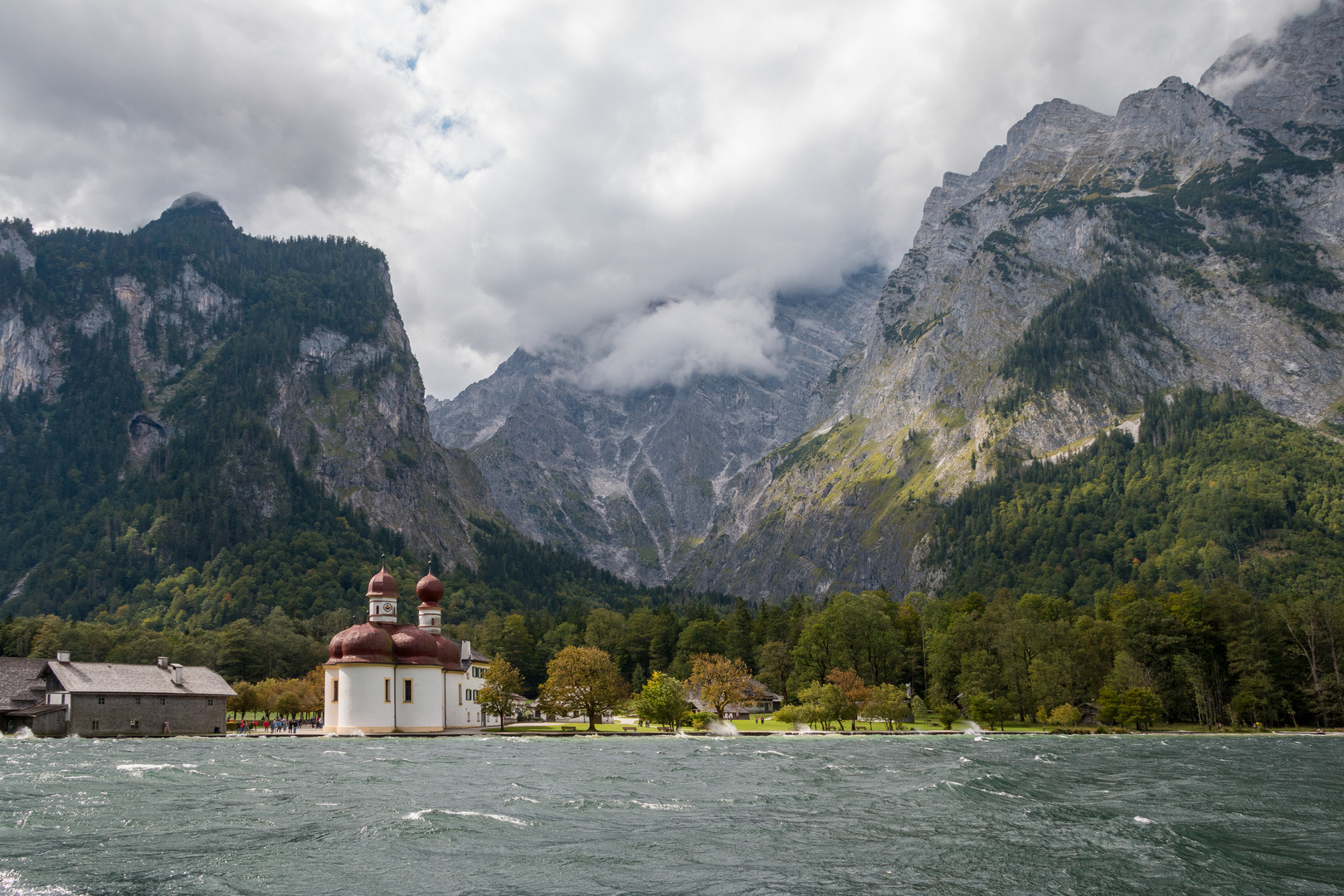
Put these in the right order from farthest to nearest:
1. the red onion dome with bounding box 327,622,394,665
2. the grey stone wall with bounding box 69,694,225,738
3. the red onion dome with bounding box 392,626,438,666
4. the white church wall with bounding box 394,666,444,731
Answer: the red onion dome with bounding box 392,626,438,666 → the white church wall with bounding box 394,666,444,731 → the red onion dome with bounding box 327,622,394,665 → the grey stone wall with bounding box 69,694,225,738

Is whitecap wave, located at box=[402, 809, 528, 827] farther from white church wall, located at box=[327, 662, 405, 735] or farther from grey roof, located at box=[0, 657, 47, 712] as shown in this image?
grey roof, located at box=[0, 657, 47, 712]

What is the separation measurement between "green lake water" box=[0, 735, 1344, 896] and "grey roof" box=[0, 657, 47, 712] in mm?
35263

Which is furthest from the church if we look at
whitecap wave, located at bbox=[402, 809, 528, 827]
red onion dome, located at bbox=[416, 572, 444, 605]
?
whitecap wave, located at bbox=[402, 809, 528, 827]

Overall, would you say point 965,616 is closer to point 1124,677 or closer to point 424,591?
point 1124,677

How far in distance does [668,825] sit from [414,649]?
7636cm

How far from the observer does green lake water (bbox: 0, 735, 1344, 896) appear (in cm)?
2450

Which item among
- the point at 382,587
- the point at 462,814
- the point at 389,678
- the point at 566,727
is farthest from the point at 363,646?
the point at 462,814

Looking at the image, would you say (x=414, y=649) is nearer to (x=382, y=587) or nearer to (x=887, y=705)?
Answer: (x=382, y=587)

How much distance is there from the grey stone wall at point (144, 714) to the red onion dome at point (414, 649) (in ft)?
61.3

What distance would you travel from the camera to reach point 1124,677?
106812 millimetres

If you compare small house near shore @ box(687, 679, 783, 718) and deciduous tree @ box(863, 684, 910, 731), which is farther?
small house near shore @ box(687, 679, 783, 718)

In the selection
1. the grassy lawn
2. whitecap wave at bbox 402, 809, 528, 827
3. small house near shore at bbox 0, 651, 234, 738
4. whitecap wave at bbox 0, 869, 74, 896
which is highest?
small house near shore at bbox 0, 651, 234, 738

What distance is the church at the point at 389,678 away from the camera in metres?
98.8

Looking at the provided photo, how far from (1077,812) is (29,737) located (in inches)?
3516
